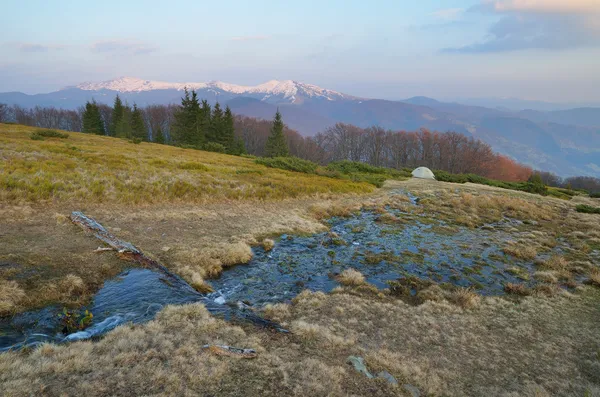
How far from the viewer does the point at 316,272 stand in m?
13.2

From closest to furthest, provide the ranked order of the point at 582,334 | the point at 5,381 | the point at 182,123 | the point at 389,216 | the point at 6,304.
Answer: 1. the point at 5,381
2. the point at 6,304
3. the point at 582,334
4. the point at 389,216
5. the point at 182,123

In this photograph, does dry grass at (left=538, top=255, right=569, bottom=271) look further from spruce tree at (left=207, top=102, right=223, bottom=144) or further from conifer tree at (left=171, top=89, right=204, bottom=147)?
spruce tree at (left=207, top=102, right=223, bottom=144)

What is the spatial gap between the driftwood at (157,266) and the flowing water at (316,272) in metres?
0.07

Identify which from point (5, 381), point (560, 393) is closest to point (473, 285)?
point (560, 393)

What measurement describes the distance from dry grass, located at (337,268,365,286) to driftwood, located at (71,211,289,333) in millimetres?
4578

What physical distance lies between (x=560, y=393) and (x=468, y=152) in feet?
360

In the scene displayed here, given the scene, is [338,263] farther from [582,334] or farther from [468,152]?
[468,152]

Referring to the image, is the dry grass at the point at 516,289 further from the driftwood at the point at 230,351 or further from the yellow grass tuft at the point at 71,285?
the yellow grass tuft at the point at 71,285

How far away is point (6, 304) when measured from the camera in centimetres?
739

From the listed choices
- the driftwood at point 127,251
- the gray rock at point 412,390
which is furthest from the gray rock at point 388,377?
the driftwood at point 127,251

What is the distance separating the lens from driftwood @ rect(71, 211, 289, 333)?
8.46 m

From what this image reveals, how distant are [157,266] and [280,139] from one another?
210ft

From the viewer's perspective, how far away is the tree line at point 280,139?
6975 centimetres

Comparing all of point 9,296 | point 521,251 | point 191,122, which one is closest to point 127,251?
point 9,296
